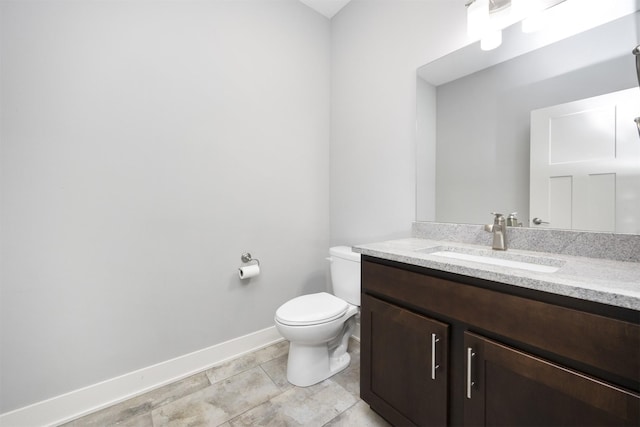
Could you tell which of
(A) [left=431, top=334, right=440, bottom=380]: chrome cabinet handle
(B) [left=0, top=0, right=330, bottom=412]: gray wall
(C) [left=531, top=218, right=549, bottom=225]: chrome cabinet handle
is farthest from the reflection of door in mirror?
(B) [left=0, top=0, right=330, bottom=412]: gray wall

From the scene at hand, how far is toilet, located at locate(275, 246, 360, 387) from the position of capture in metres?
1.42

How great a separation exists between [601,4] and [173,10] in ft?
6.76

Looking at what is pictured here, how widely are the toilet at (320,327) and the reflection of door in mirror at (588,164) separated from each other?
3.37 ft

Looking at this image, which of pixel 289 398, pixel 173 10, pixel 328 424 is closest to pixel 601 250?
pixel 328 424

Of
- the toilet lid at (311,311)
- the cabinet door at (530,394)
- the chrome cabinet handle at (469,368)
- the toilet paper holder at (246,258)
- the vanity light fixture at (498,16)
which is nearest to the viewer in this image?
the cabinet door at (530,394)

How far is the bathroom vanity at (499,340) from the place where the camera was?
0.63 metres

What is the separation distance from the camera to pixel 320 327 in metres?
1.42

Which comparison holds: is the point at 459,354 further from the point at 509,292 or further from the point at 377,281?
the point at 377,281

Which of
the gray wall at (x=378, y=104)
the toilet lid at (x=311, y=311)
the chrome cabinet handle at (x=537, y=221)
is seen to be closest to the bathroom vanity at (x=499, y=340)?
the chrome cabinet handle at (x=537, y=221)

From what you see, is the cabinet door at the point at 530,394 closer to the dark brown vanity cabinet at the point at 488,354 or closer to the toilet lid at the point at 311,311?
the dark brown vanity cabinet at the point at 488,354

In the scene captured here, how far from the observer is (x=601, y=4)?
1.03 meters

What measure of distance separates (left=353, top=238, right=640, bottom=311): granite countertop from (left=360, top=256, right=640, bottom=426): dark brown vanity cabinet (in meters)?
0.03

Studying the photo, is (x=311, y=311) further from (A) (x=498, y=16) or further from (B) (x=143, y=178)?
(A) (x=498, y=16)

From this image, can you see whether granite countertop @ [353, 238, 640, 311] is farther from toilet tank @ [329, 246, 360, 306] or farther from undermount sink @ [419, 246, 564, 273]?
toilet tank @ [329, 246, 360, 306]
